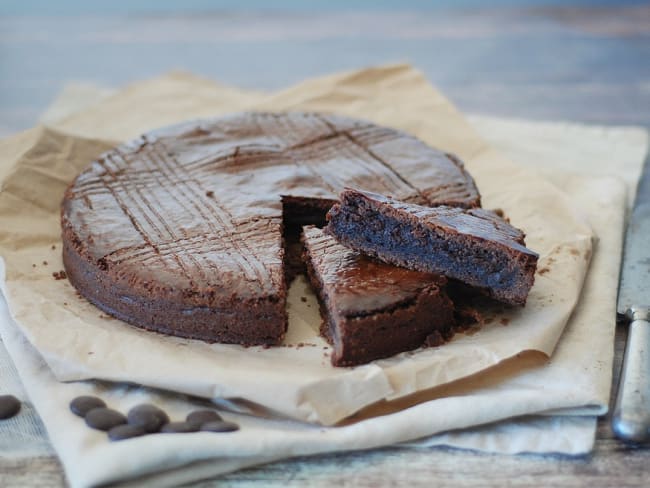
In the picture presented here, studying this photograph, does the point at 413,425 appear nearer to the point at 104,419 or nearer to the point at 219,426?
the point at 219,426

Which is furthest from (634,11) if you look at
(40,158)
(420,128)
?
(40,158)

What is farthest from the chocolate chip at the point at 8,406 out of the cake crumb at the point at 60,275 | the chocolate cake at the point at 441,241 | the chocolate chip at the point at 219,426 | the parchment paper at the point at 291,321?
the chocolate cake at the point at 441,241

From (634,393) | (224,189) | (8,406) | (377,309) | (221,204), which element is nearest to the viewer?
(634,393)

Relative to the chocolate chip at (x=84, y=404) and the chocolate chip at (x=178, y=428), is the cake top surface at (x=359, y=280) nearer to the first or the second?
the chocolate chip at (x=178, y=428)

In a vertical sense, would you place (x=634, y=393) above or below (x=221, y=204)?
below

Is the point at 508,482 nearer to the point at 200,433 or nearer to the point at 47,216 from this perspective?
the point at 200,433

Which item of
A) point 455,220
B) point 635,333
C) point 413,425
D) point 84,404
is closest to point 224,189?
point 455,220

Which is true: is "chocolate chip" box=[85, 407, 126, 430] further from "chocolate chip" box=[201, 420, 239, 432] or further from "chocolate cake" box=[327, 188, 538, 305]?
"chocolate cake" box=[327, 188, 538, 305]

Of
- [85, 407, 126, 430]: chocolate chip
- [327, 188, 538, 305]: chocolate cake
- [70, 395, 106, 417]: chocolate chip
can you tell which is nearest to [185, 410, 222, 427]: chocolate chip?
[85, 407, 126, 430]: chocolate chip

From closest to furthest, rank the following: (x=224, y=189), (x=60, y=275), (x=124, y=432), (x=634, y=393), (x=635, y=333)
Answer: (x=124, y=432)
(x=634, y=393)
(x=635, y=333)
(x=60, y=275)
(x=224, y=189)
